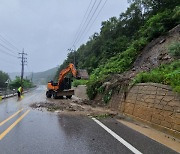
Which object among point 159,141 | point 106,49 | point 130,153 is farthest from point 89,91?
point 106,49

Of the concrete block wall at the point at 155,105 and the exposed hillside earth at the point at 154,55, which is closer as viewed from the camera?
the concrete block wall at the point at 155,105

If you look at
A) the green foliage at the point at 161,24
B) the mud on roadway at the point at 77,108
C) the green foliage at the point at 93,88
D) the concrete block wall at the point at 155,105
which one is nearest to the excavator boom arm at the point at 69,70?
the green foliage at the point at 93,88

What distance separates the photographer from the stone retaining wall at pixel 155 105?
9.95 meters

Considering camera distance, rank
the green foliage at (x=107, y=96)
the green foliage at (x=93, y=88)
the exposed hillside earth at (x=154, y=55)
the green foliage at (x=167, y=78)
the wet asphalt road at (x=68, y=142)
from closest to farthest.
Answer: the wet asphalt road at (x=68, y=142)
the green foliage at (x=167, y=78)
the green foliage at (x=107, y=96)
the exposed hillside earth at (x=154, y=55)
the green foliage at (x=93, y=88)

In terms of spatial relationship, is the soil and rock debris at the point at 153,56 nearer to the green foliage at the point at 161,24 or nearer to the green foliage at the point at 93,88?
the green foliage at the point at 161,24

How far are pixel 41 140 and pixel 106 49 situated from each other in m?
50.7

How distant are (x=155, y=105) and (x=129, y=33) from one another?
50.3 m

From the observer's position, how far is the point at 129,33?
60531mm

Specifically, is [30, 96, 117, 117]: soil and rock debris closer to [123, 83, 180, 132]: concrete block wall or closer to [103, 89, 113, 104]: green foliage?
[103, 89, 113, 104]: green foliage

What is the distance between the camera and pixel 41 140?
8312 mm

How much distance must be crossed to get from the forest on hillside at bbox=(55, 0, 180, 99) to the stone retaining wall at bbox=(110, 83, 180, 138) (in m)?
11.2

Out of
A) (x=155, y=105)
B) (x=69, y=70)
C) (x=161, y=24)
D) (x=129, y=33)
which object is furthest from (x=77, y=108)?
(x=129, y=33)

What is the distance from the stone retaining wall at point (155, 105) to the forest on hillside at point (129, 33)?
11.2 metres

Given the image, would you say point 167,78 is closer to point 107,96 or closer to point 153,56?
point 107,96
